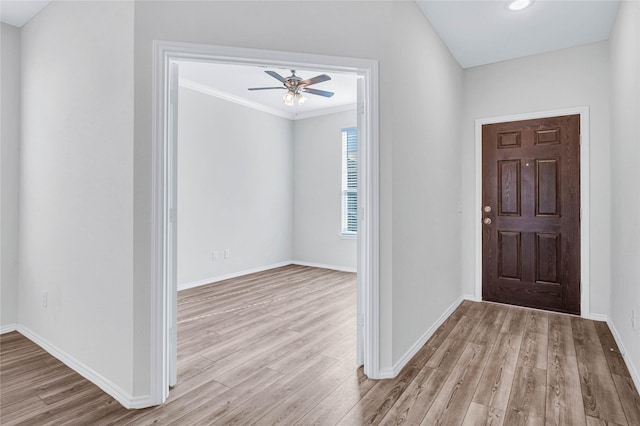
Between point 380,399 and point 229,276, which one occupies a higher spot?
point 229,276

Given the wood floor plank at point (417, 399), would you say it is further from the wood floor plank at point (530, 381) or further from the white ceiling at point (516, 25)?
the white ceiling at point (516, 25)

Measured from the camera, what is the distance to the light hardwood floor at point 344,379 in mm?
1866

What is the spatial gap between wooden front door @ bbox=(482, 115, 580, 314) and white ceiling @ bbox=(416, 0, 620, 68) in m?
0.75

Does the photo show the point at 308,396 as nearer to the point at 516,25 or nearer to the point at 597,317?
the point at 597,317

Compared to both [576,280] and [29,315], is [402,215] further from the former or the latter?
[29,315]

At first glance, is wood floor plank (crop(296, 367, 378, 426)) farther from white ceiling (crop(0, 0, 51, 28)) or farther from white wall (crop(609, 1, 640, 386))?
white ceiling (crop(0, 0, 51, 28))

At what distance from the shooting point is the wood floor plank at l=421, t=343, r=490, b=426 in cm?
185

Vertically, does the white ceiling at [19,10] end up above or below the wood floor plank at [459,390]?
above

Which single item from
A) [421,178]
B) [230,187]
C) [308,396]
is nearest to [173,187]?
[308,396]

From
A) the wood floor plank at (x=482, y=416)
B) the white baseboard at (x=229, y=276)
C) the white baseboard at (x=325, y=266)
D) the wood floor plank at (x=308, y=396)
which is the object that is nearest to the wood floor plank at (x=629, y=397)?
the wood floor plank at (x=482, y=416)

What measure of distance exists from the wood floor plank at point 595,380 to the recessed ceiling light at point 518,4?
276 centimetres

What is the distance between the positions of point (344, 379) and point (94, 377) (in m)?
1.60

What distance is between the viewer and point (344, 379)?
2.25 m

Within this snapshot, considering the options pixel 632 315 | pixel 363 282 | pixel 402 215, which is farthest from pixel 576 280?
pixel 363 282
